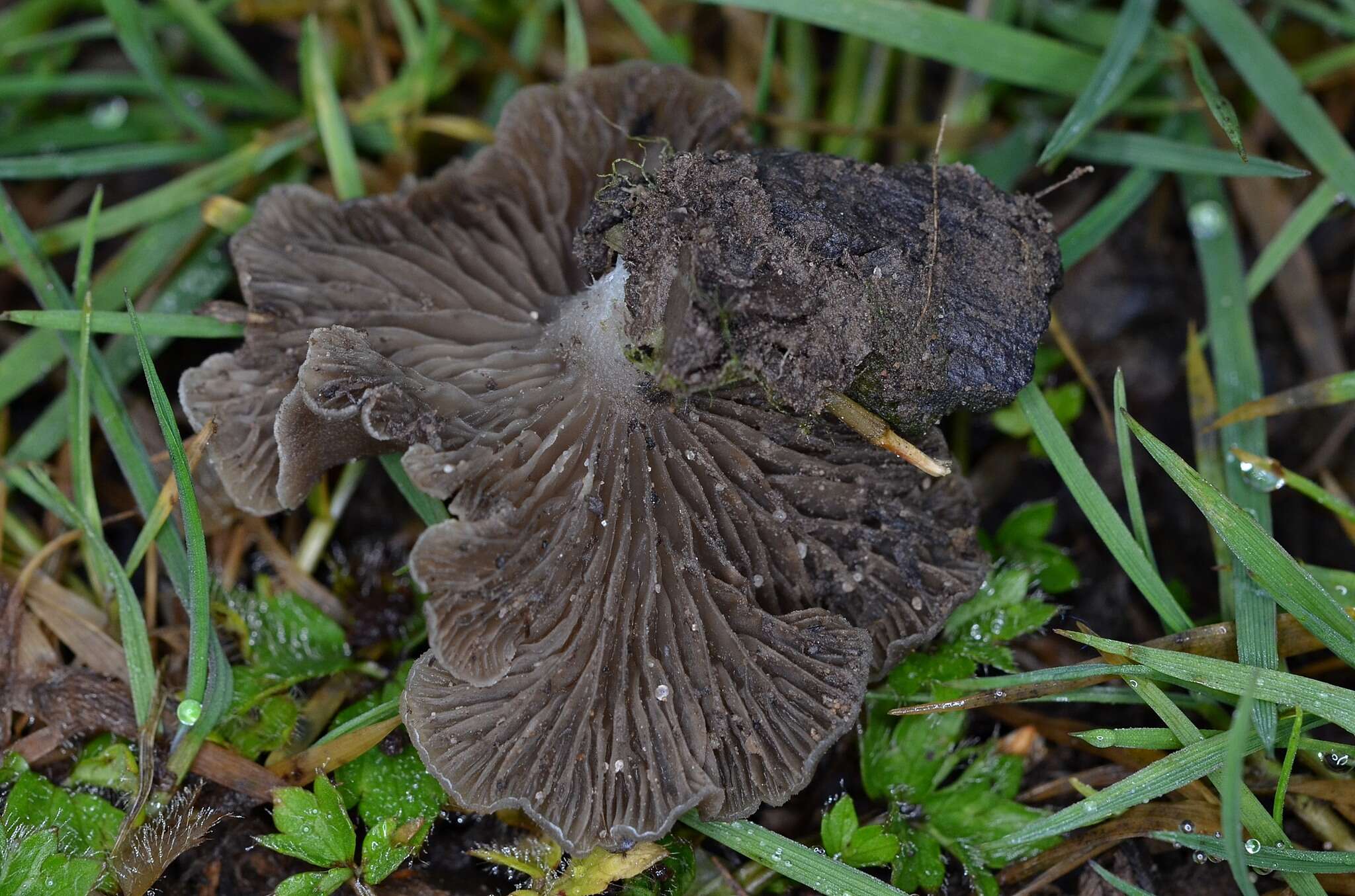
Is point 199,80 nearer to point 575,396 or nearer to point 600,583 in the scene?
point 575,396

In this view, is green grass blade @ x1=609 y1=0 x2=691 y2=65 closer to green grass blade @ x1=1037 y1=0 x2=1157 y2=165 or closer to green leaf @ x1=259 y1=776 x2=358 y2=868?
green grass blade @ x1=1037 y1=0 x2=1157 y2=165

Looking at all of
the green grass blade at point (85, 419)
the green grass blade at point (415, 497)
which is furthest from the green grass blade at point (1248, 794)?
the green grass blade at point (85, 419)

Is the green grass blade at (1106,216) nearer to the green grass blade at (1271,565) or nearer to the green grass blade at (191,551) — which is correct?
the green grass blade at (1271,565)

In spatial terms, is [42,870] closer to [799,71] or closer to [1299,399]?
[799,71]

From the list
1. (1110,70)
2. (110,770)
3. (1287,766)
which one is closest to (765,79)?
(1110,70)

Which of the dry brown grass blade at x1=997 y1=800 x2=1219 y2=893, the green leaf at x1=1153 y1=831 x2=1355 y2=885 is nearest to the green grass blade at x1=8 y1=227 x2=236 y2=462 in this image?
the dry brown grass blade at x1=997 y1=800 x2=1219 y2=893
